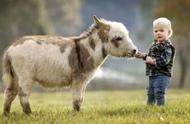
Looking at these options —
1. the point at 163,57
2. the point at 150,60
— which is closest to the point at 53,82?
the point at 150,60

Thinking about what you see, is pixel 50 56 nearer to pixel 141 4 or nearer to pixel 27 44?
pixel 27 44

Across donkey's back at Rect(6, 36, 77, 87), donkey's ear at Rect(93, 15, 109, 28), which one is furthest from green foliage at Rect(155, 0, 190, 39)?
donkey's back at Rect(6, 36, 77, 87)

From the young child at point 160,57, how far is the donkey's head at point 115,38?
1.00ft

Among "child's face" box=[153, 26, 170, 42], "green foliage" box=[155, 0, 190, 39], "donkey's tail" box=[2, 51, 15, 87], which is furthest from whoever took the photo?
"green foliage" box=[155, 0, 190, 39]

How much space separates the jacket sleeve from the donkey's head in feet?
2.01

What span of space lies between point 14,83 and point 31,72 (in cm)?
62

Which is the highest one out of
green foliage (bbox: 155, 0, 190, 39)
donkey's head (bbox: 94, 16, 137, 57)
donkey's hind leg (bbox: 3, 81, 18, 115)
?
green foliage (bbox: 155, 0, 190, 39)

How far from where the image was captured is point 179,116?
38.5 ft

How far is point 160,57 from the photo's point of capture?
12789mm

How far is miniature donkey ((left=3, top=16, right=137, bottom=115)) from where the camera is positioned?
12406mm

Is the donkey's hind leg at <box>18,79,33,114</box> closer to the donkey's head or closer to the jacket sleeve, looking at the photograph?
the donkey's head

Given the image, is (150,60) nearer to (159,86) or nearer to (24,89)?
(159,86)

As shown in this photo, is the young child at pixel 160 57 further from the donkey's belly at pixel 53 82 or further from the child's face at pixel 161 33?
the donkey's belly at pixel 53 82

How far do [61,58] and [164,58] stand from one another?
85.5 inches
